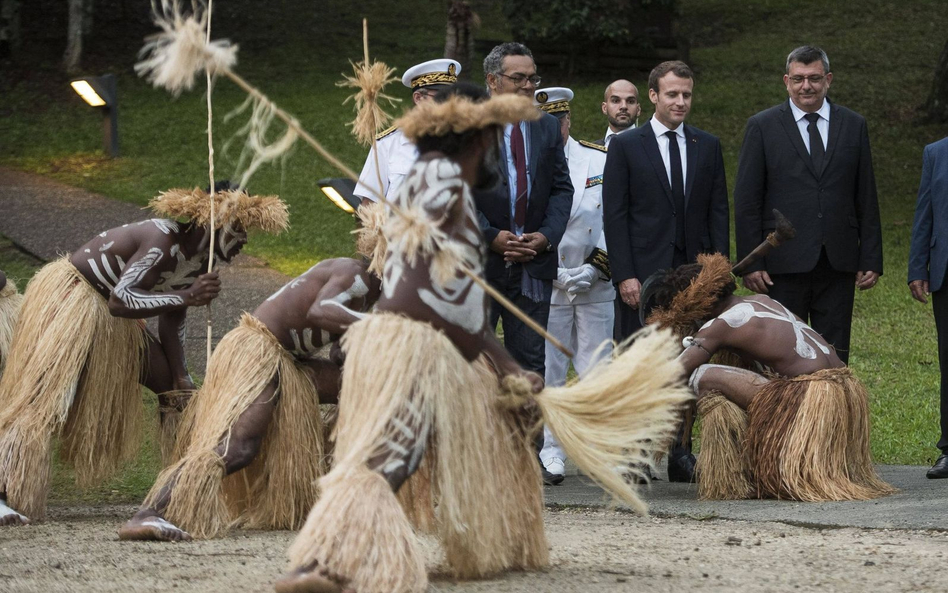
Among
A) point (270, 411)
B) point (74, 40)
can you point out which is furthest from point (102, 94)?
point (270, 411)

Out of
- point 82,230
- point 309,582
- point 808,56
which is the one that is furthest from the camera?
point 82,230

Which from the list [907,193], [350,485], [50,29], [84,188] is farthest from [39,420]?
[50,29]

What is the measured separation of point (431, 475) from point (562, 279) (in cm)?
264

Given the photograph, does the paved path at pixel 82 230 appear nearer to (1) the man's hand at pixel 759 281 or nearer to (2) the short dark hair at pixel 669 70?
(2) the short dark hair at pixel 669 70

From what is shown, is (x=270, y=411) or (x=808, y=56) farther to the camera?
(x=808, y=56)

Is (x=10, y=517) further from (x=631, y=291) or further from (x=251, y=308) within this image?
(x=251, y=308)

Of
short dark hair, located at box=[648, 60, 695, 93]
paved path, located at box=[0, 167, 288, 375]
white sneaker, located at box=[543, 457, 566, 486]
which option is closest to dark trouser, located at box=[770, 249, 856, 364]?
short dark hair, located at box=[648, 60, 695, 93]

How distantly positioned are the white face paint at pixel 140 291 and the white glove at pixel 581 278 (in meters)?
2.00

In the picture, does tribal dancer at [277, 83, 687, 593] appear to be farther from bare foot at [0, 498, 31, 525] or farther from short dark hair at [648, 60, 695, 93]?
short dark hair at [648, 60, 695, 93]

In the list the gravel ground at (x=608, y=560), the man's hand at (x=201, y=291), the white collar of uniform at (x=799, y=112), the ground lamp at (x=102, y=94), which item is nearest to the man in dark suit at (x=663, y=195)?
the white collar of uniform at (x=799, y=112)

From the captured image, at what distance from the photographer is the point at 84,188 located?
1405cm

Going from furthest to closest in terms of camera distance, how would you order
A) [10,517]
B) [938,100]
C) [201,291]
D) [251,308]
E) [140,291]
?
[938,100] < [251,308] < [201,291] < [140,291] < [10,517]

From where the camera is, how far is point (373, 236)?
15.6 ft

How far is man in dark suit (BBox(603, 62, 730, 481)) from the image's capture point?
6023 mm
